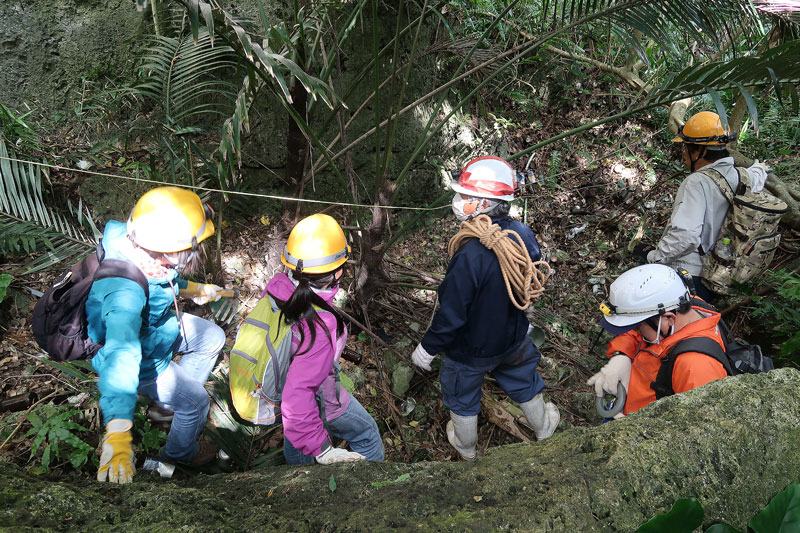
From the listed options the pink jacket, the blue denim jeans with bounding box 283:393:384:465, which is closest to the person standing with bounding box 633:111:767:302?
the blue denim jeans with bounding box 283:393:384:465

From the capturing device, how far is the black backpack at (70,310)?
79.4 inches

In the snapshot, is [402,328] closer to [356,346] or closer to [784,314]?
[356,346]

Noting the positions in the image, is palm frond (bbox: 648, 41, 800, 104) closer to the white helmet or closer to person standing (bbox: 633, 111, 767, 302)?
person standing (bbox: 633, 111, 767, 302)

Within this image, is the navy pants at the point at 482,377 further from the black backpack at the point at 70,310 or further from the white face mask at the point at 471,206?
the black backpack at the point at 70,310

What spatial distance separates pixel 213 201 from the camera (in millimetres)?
3648

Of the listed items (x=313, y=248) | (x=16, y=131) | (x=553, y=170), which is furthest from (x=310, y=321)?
(x=553, y=170)

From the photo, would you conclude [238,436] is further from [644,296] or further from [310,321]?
[644,296]

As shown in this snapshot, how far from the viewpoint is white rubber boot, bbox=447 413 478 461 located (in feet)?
9.45

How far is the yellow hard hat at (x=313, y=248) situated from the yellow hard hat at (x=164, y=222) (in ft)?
1.49

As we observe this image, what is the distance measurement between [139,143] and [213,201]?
3.95 feet

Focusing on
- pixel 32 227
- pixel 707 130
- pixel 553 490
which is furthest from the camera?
pixel 707 130

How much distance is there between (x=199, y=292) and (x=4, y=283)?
155 centimetres

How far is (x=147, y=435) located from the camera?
2.43m

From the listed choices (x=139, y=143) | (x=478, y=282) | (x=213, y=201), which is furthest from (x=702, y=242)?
(x=139, y=143)
